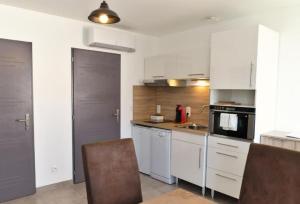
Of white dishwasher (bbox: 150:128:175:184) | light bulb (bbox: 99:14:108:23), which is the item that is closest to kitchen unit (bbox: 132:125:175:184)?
white dishwasher (bbox: 150:128:175:184)

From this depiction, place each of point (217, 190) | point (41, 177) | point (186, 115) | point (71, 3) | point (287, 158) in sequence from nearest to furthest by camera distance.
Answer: point (287, 158)
point (71, 3)
point (217, 190)
point (41, 177)
point (186, 115)

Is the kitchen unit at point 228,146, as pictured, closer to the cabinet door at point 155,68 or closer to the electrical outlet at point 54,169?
the cabinet door at point 155,68

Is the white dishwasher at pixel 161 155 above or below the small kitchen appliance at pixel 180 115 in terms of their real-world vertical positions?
below

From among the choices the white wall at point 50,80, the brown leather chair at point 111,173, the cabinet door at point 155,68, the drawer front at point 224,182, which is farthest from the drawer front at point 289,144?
the white wall at point 50,80

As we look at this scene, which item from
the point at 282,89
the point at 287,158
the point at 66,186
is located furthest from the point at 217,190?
the point at 66,186

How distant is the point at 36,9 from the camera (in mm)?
3062

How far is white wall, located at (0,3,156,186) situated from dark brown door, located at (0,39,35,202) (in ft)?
0.37

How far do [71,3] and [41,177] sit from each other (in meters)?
2.37

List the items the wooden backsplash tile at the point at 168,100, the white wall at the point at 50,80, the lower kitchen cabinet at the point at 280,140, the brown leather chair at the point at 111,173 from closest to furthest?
the brown leather chair at the point at 111,173 → the lower kitchen cabinet at the point at 280,140 → the white wall at the point at 50,80 → the wooden backsplash tile at the point at 168,100

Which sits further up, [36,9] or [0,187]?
[36,9]

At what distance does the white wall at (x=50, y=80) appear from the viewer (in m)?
3.11

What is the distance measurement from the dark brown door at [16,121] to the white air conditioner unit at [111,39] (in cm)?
88

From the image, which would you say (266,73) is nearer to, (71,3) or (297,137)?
(297,137)

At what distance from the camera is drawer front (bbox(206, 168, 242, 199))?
2830mm
